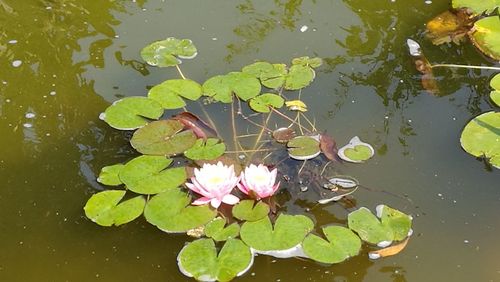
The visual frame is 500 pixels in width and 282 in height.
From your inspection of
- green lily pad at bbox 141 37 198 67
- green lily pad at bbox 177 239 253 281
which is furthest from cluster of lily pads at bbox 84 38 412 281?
green lily pad at bbox 141 37 198 67

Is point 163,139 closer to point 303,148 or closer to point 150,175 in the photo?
point 150,175

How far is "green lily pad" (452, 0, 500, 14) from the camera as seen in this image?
7.70 feet

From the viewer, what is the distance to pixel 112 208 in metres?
1.67

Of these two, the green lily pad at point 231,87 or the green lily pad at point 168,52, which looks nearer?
the green lily pad at point 231,87

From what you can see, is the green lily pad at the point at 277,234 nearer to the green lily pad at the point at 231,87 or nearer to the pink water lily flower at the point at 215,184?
the pink water lily flower at the point at 215,184

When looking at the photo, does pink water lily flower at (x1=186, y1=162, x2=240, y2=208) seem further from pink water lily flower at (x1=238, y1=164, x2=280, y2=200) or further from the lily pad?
the lily pad

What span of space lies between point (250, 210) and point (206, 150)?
260 millimetres

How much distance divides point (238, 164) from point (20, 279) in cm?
66

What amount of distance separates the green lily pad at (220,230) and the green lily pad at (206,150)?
8.9 inches

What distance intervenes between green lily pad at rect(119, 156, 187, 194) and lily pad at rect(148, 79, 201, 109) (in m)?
0.24

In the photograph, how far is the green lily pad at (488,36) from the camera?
7.23 ft

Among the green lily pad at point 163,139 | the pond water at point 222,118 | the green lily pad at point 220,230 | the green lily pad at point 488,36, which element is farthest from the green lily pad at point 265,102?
the green lily pad at point 488,36

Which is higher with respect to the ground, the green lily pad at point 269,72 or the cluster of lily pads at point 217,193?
the green lily pad at point 269,72

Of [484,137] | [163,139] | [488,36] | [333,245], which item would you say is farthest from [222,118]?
A: [488,36]
